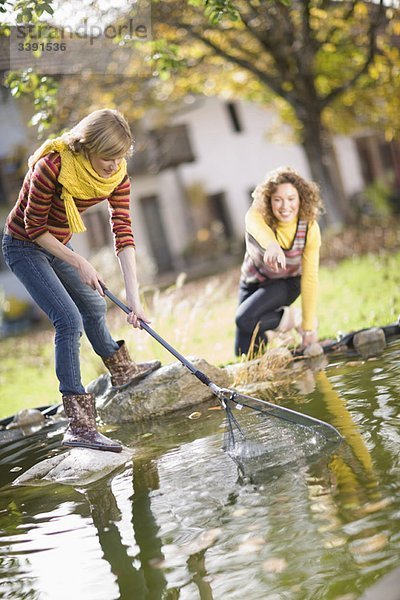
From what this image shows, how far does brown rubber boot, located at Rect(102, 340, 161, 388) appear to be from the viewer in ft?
18.9

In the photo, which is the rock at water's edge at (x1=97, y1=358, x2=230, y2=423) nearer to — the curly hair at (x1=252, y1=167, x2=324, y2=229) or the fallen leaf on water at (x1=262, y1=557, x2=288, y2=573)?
the curly hair at (x1=252, y1=167, x2=324, y2=229)

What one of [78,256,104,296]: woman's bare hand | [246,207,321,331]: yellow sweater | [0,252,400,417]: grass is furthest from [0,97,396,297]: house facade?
[78,256,104,296]: woman's bare hand

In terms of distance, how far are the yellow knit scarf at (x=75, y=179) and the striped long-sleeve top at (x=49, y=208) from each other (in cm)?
4

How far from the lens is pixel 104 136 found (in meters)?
4.39

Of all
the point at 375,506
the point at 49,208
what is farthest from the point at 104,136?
the point at 375,506

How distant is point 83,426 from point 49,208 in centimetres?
123

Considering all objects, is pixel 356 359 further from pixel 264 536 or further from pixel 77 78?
pixel 77 78

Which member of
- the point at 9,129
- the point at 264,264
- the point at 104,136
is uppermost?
the point at 9,129

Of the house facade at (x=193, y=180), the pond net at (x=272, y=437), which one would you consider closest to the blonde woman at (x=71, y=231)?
the pond net at (x=272, y=437)

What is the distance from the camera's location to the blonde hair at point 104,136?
4.40 metres

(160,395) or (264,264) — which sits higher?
(264,264)

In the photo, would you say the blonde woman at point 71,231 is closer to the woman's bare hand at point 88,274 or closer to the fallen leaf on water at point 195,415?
the woman's bare hand at point 88,274

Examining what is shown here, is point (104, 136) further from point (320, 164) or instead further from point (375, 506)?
point (320, 164)

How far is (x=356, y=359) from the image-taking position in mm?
6168
